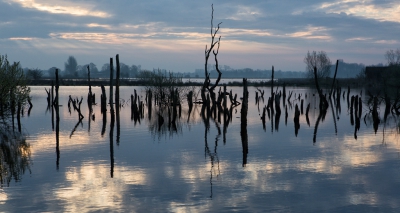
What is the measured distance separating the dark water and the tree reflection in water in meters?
0.20

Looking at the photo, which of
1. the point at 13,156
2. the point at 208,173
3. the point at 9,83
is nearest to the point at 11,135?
the point at 9,83

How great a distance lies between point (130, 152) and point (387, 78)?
23017mm

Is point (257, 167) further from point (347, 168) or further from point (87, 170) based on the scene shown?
point (87, 170)

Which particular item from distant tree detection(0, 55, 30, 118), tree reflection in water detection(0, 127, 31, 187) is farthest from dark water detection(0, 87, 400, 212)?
distant tree detection(0, 55, 30, 118)

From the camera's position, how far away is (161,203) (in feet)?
30.5

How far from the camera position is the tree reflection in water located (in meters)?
11.8

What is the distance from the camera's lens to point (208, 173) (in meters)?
12.2

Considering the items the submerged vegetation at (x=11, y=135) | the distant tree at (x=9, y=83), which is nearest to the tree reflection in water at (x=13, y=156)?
the submerged vegetation at (x=11, y=135)

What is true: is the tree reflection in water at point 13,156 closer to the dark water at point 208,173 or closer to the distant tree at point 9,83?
the dark water at point 208,173

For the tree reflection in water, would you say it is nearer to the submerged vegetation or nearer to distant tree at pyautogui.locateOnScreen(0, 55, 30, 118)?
the submerged vegetation

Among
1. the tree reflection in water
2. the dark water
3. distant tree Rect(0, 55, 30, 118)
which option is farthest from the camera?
distant tree Rect(0, 55, 30, 118)

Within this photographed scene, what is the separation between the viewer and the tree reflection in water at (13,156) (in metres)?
11.8

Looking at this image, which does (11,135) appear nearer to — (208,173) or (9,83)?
(9,83)

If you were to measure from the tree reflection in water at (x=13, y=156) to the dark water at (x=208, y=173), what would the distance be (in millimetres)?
202
